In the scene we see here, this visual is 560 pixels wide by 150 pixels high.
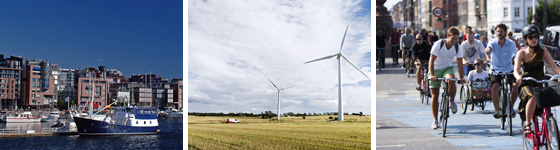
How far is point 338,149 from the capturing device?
4703 mm

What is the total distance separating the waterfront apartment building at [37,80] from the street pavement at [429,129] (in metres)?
19.7

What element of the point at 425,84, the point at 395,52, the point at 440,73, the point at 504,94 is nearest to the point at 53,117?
the point at 395,52

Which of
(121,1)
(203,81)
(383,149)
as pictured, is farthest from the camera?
(121,1)

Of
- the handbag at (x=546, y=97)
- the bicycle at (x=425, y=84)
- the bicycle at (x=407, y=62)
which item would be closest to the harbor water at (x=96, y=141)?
the bicycle at (x=407, y=62)

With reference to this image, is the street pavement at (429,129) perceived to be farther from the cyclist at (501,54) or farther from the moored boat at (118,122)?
the moored boat at (118,122)

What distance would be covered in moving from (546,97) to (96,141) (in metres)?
37.9

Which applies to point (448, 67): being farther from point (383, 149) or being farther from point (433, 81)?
point (383, 149)

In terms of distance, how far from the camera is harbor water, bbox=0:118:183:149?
3597cm

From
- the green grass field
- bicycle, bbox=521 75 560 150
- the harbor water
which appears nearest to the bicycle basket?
bicycle, bbox=521 75 560 150

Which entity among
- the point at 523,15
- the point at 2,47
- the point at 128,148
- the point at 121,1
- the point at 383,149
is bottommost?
the point at 128,148

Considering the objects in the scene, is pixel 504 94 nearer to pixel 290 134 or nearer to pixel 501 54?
pixel 501 54

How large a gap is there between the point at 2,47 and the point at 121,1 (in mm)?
4897

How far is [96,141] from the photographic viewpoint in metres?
40.0

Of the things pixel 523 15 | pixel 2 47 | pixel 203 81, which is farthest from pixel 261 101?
pixel 523 15
